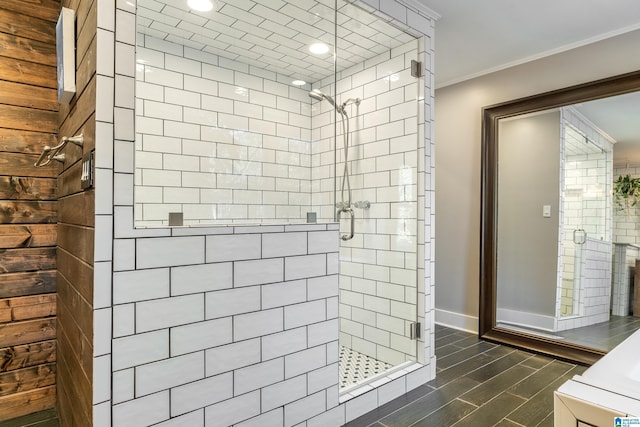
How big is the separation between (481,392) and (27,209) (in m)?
2.88

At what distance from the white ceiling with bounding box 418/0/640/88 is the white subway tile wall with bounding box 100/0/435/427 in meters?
0.72

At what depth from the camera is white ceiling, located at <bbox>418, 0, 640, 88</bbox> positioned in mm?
2398

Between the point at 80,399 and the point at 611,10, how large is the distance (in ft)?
12.0

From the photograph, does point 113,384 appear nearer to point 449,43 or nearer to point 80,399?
point 80,399

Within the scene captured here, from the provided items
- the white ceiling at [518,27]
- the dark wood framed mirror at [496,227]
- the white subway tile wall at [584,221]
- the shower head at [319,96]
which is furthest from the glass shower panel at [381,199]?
the white subway tile wall at [584,221]

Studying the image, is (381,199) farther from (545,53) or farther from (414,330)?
(545,53)

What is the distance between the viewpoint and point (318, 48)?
200cm

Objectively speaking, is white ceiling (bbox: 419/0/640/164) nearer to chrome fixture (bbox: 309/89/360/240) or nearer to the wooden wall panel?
chrome fixture (bbox: 309/89/360/240)

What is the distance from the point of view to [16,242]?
2.03 metres

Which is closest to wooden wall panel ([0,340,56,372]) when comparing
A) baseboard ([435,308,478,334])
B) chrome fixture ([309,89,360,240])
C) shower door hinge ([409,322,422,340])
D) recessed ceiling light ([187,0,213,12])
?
chrome fixture ([309,89,360,240])

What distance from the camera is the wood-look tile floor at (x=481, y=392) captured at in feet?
6.55

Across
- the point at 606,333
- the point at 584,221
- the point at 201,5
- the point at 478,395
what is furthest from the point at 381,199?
the point at 606,333

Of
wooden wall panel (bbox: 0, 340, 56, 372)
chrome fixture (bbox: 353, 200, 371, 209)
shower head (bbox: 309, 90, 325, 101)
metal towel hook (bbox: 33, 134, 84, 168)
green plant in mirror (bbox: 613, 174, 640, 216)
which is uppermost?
shower head (bbox: 309, 90, 325, 101)

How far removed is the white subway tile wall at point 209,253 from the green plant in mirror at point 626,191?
218 centimetres
